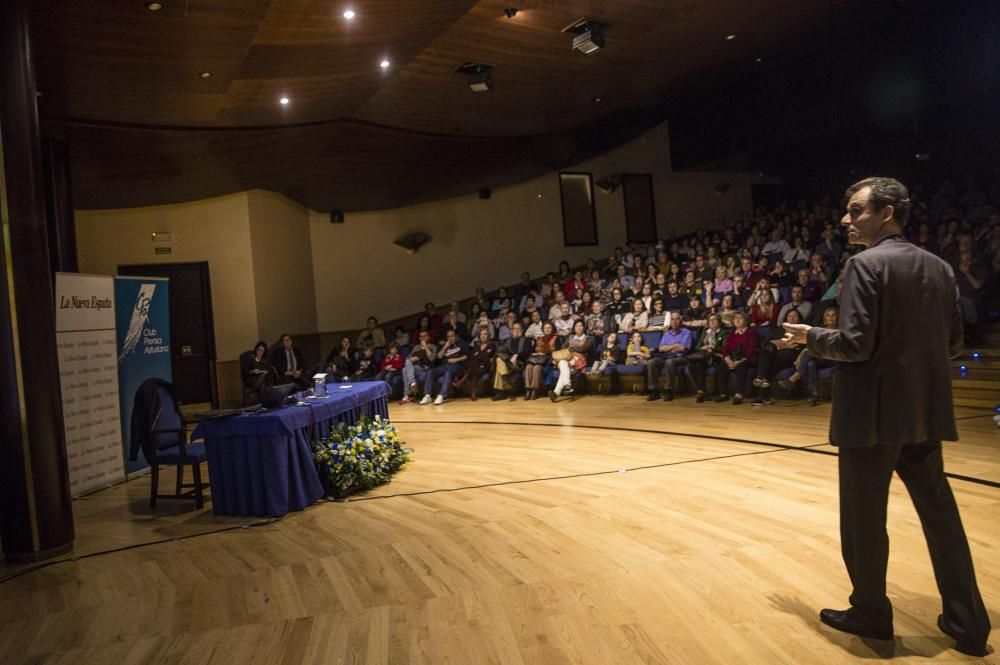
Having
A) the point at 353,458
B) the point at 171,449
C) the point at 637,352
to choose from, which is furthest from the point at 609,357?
the point at 171,449

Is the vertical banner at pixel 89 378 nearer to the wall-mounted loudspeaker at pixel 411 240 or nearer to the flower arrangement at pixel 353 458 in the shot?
the flower arrangement at pixel 353 458

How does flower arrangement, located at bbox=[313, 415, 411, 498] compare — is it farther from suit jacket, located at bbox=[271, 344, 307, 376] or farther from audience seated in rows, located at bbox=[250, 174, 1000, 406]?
suit jacket, located at bbox=[271, 344, 307, 376]

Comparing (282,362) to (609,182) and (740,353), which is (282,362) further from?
(609,182)

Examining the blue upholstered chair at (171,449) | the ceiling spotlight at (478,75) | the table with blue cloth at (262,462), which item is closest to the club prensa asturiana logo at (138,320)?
the blue upholstered chair at (171,449)

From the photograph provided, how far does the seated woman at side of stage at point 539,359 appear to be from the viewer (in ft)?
30.2

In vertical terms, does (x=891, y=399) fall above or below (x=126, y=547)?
above

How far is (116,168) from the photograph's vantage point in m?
8.68

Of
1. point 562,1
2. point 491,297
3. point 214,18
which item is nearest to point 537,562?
point 214,18

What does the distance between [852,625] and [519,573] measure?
1.32m

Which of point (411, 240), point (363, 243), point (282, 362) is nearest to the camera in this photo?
point (282, 362)

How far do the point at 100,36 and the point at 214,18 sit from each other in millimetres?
Answer: 938

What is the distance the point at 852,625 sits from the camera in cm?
226

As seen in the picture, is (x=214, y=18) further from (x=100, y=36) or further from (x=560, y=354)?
(x=560, y=354)

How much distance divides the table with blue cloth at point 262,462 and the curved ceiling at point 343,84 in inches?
116
